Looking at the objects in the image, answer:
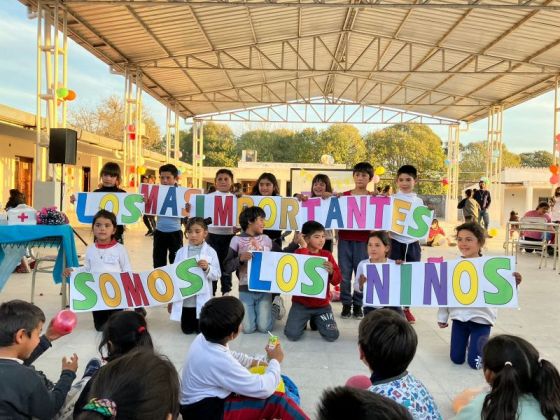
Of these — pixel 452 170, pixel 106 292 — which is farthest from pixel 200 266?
pixel 452 170

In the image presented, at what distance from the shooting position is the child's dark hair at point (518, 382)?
159 cm

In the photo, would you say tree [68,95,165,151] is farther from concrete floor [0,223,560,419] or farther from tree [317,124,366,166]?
concrete floor [0,223,560,419]

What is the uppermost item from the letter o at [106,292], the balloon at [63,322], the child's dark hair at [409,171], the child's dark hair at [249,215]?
the child's dark hair at [409,171]

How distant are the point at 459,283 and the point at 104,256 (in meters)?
2.89

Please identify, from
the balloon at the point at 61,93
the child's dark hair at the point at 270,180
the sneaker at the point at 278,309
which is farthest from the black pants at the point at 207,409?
the balloon at the point at 61,93

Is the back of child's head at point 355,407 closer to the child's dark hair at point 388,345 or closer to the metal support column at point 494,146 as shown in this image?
the child's dark hair at point 388,345

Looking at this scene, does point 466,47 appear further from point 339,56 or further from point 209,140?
point 209,140

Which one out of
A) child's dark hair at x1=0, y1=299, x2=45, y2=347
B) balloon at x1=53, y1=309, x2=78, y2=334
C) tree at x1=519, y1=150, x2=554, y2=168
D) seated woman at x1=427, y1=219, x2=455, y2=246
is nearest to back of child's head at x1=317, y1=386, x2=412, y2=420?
child's dark hair at x1=0, y1=299, x2=45, y2=347

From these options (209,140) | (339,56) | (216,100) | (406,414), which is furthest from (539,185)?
(406,414)

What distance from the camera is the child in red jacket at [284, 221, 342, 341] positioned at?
13.4 ft

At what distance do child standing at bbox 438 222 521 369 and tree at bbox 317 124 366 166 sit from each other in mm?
34968

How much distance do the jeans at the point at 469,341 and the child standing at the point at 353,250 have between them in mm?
1196

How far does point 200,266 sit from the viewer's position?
4.04 m

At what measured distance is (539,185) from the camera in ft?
90.8
